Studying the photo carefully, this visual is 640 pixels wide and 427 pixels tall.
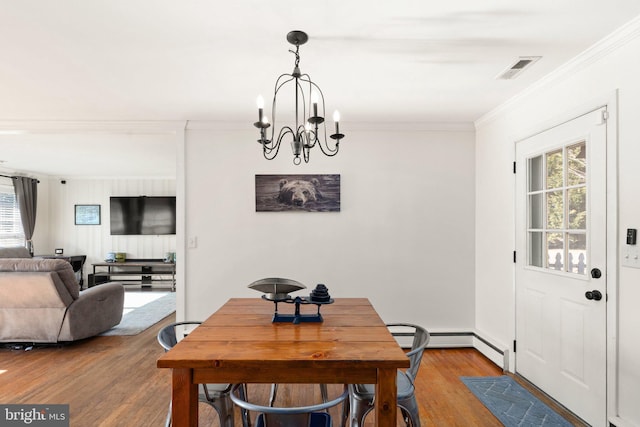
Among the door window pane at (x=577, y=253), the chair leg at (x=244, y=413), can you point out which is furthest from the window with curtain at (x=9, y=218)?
the door window pane at (x=577, y=253)

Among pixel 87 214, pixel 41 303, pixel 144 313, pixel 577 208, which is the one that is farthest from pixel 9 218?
pixel 577 208

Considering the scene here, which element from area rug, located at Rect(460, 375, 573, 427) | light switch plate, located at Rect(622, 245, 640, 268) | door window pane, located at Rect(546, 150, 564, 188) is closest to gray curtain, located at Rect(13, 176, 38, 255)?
area rug, located at Rect(460, 375, 573, 427)

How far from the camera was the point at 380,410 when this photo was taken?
1604mm

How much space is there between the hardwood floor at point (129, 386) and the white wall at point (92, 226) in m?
4.27

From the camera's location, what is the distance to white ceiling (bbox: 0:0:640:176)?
75.0 inches

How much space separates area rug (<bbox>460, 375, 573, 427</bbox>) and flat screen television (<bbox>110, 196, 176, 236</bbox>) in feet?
21.8

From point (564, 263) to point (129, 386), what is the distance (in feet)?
11.2

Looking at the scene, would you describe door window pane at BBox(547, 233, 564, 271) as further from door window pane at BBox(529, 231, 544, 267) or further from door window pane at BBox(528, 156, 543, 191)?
door window pane at BBox(528, 156, 543, 191)

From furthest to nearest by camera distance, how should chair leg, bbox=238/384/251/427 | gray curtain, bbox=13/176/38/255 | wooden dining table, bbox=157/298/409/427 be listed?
gray curtain, bbox=13/176/38/255 < chair leg, bbox=238/384/251/427 < wooden dining table, bbox=157/298/409/427

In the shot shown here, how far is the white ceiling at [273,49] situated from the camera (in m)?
1.91

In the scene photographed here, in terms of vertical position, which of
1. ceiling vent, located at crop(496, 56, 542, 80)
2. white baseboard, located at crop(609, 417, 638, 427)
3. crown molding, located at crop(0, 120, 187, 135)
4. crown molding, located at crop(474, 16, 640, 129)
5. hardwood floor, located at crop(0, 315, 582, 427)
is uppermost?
ceiling vent, located at crop(496, 56, 542, 80)

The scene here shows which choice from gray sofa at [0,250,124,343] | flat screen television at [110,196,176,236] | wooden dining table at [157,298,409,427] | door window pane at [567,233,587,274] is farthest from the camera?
flat screen television at [110,196,176,236]

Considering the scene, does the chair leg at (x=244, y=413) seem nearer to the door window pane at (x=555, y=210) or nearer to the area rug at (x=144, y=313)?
the door window pane at (x=555, y=210)

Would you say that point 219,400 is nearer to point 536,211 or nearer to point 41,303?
point 536,211
